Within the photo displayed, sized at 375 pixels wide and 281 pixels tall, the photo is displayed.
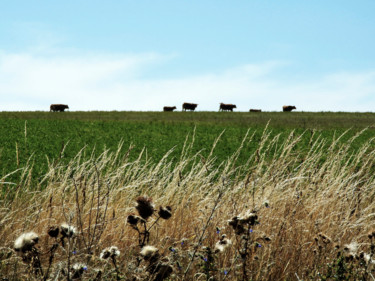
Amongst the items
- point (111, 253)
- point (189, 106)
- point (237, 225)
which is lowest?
point (111, 253)

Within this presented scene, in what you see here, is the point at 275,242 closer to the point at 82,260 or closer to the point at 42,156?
the point at 82,260

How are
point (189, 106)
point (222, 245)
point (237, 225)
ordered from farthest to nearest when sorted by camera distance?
point (189, 106), point (237, 225), point (222, 245)

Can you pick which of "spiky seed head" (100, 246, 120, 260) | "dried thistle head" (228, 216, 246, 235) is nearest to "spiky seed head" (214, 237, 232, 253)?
"dried thistle head" (228, 216, 246, 235)

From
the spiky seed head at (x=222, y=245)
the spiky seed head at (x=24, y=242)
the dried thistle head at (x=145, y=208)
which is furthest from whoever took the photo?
the spiky seed head at (x=222, y=245)

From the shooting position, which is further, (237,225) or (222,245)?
(237,225)

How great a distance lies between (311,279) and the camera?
3465mm

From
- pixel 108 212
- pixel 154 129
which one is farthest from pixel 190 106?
pixel 108 212

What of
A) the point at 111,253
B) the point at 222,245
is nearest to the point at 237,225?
the point at 222,245

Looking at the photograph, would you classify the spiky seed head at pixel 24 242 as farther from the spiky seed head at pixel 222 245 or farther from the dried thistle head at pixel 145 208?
the spiky seed head at pixel 222 245

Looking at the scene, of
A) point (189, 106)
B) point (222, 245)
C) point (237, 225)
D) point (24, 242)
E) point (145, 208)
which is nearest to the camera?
point (24, 242)

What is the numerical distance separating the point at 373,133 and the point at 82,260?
23.5 meters

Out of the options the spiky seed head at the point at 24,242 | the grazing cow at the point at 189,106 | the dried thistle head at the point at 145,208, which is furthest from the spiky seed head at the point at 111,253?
the grazing cow at the point at 189,106

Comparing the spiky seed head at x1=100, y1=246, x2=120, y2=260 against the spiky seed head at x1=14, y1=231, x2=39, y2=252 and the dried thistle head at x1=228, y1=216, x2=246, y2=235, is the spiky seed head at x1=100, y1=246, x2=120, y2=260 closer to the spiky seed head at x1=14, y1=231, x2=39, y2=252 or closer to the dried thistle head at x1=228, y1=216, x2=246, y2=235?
Result: the spiky seed head at x1=14, y1=231, x2=39, y2=252

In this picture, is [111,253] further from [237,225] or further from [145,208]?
[237,225]
